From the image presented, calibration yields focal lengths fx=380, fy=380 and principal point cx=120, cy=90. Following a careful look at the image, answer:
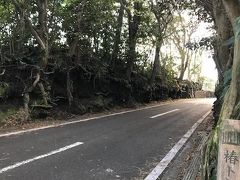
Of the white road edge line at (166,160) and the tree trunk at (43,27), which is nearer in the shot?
the white road edge line at (166,160)

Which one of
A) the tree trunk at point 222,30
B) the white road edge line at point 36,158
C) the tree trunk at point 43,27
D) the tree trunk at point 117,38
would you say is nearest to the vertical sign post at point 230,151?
the white road edge line at point 36,158

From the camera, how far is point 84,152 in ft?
30.4

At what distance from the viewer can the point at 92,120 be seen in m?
15.9

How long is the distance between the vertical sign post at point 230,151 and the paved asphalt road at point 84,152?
3.70 metres

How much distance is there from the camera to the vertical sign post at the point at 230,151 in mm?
3730

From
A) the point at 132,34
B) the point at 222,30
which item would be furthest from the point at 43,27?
the point at 132,34

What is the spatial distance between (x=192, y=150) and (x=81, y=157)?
360 centimetres

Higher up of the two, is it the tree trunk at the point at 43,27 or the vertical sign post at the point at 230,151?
the tree trunk at the point at 43,27

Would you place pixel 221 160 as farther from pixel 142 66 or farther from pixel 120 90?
pixel 142 66

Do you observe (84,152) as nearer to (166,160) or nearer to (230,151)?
(166,160)

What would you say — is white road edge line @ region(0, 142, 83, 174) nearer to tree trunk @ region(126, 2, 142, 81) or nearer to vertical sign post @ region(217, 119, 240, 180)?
vertical sign post @ region(217, 119, 240, 180)

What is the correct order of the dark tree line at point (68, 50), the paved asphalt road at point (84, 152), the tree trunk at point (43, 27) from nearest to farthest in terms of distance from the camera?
the paved asphalt road at point (84, 152) < the dark tree line at point (68, 50) < the tree trunk at point (43, 27)

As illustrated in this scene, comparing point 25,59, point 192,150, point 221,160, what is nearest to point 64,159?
Result: point 192,150

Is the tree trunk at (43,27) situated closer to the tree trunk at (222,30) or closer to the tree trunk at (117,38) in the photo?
the tree trunk at (222,30)
